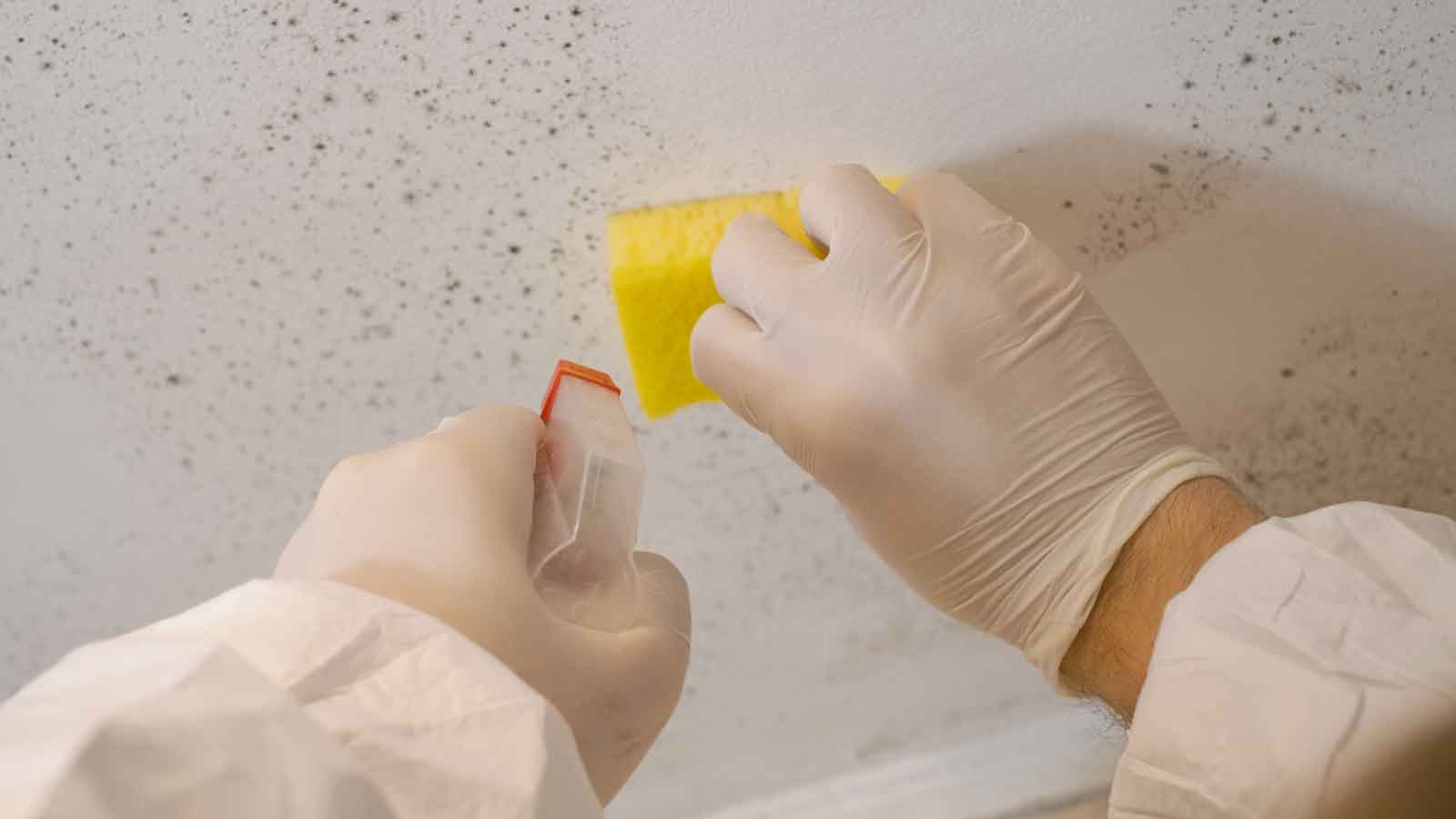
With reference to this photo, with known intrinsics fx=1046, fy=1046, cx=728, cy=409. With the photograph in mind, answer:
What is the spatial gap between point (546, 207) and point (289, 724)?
505 mm

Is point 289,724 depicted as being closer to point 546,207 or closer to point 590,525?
point 590,525

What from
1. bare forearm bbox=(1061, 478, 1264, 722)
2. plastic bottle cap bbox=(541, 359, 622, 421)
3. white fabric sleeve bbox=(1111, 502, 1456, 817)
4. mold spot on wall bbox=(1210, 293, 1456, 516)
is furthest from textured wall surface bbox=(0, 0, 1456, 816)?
white fabric sleeve bbox=(1111, 502, 1456, 817)

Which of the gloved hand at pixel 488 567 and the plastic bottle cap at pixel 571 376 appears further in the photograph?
the plastic bottle cap at pixel 571 376

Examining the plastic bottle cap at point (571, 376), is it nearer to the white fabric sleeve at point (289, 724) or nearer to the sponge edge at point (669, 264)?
the sponge edge at point (669, 264)

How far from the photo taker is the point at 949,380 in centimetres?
83

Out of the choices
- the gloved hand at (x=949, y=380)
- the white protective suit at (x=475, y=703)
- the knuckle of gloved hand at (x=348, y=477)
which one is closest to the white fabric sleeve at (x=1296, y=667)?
the white protective suit at (x=475, y=703)

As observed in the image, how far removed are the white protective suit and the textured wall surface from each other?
36cm

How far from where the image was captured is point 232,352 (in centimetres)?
89

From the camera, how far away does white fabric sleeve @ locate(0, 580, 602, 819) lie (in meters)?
0.41

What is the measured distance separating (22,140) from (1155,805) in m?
0.90

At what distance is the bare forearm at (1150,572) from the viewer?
81cm

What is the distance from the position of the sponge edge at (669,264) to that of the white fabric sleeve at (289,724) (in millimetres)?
390

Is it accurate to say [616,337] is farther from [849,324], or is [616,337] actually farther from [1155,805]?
[1155,805]

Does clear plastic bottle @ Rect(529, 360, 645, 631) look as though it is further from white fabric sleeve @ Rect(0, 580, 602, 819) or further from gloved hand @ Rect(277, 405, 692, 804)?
white fabric sleeve @ Rect(0, 580, 602, 819)
